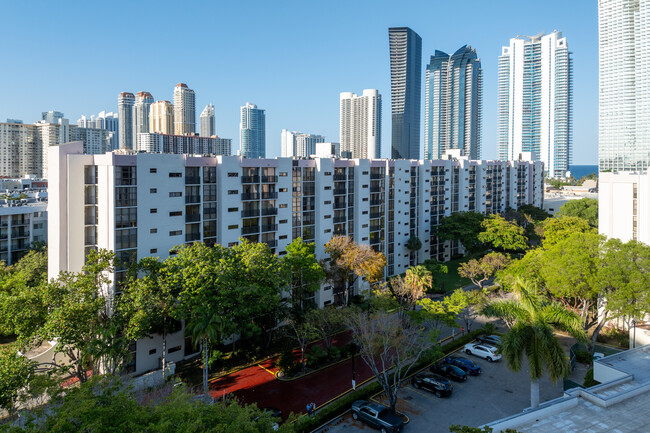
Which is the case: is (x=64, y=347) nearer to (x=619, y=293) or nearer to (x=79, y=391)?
(x=79, y=391)

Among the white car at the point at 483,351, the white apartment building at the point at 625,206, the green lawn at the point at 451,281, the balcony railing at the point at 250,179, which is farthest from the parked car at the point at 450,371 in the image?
the green lawn at the point at 451,281

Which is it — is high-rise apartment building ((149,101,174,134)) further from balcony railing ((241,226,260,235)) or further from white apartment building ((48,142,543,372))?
balcony railing ((241,226,260,235))

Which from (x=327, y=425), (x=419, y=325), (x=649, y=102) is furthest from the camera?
(x=649, y=102)

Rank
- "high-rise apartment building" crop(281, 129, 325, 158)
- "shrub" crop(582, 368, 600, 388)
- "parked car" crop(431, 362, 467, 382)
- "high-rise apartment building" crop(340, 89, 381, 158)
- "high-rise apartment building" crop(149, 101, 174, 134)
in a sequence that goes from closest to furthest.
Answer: "shrub" crop(582, 368, 600, 388) < "parked car" crop(431, 362, 467, 382) < "high-rise apartment building" crop(281, 129, 325, 158) < "high-rise apartment building" crop(149, 101, 174, 134) < "high-rise apartment building" crop(340, 89, 381, 158)

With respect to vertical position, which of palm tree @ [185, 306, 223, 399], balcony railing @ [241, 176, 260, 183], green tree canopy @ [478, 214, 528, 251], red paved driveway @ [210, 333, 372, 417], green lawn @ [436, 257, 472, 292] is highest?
balcony railing @ [241, 176, 260, 183]

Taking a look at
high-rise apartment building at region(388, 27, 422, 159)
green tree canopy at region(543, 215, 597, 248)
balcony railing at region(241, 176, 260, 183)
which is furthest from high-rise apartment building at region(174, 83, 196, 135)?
green tree canopy at region(543, 215, 597, 248)

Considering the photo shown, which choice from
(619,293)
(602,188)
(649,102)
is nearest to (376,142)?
(649,102)

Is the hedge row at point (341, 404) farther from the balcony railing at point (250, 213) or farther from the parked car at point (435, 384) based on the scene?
the balcony railing at point (250, 213)
